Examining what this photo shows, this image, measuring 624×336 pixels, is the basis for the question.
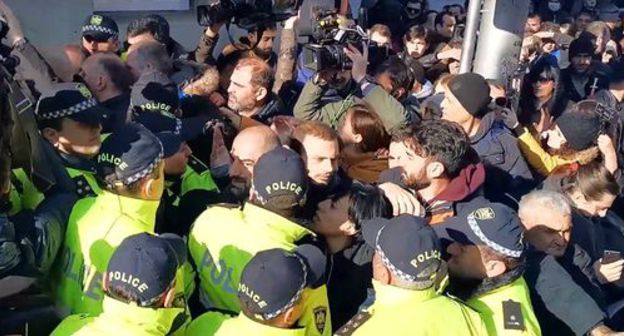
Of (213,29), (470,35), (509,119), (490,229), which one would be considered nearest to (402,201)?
(490,229)

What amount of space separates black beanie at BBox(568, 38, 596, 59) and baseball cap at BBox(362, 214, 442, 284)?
5006 mm

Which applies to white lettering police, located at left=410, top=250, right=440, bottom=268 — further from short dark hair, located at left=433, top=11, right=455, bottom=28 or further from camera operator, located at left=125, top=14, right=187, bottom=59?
short dark hair, located at left=433, top=11, right=455, bottom=28

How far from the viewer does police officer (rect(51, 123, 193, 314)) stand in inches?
103

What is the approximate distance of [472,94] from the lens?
13.9 feet

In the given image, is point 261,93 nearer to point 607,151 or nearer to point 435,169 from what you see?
point 435,169

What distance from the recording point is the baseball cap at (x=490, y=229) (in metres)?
2.83

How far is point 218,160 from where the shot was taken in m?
3.68

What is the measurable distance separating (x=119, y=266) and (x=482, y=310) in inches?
48.9

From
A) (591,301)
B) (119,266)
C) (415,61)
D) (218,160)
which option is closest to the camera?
(119,266)

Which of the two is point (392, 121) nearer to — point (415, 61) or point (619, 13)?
point (415, 61)

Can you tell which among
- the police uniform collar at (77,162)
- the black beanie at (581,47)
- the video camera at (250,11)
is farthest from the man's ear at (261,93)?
the black beanie at (581,47)

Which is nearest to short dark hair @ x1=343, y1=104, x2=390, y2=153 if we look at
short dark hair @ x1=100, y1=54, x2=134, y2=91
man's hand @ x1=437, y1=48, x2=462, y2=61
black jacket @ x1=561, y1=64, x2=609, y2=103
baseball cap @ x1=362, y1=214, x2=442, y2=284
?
short dark hair @ x1=100, y1=54, x2=134, y2=91

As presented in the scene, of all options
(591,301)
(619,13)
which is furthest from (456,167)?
(619,13)

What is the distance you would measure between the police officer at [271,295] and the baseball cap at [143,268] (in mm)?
228
